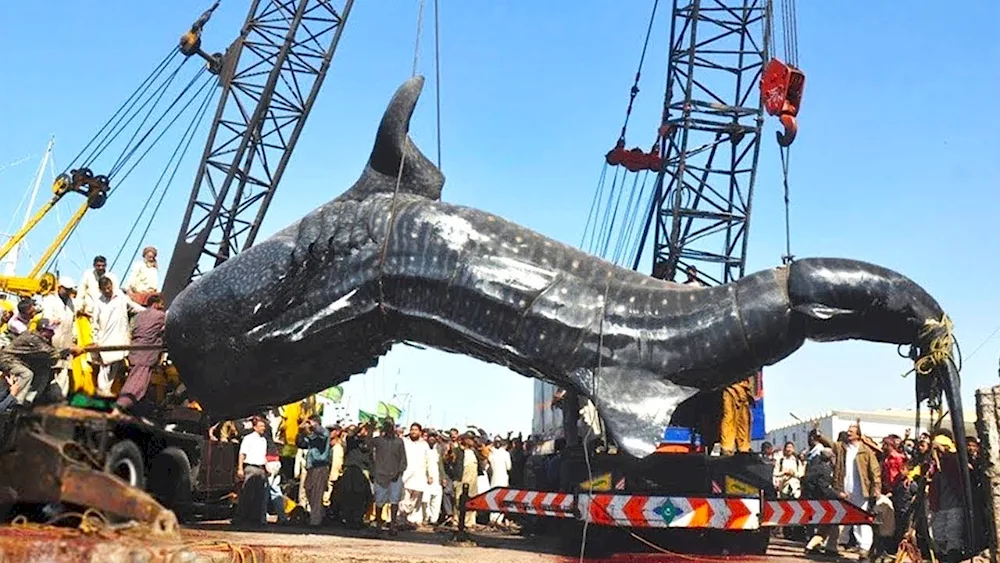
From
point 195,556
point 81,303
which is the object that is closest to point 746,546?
point 195,556

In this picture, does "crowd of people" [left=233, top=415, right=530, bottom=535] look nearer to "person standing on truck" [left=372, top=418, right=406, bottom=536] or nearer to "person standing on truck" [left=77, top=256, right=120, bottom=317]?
"person standing on truck" [left=372, top=418, right=406, bottom=536]

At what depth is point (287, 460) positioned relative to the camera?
1491 centimetres

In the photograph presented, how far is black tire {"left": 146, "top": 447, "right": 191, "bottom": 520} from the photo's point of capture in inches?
341

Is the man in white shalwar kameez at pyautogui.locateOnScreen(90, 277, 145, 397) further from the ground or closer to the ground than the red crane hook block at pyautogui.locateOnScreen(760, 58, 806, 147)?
closer to the ground

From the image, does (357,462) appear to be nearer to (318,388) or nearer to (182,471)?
(182,471)

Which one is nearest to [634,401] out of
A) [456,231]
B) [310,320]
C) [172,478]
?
[456,231]

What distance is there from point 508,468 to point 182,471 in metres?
8.35

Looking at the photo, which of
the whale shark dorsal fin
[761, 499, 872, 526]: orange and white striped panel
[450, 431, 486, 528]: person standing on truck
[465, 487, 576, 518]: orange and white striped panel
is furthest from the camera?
[450, 431, 486, 528]: person standing on truck

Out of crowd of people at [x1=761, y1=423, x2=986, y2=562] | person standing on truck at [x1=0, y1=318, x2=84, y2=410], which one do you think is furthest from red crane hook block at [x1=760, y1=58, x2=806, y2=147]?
person standing on truck at [x1=0, y1=318, x2=84, y2=410]

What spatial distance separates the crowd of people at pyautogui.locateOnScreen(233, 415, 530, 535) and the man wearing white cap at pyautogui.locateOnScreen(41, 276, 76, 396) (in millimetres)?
2641

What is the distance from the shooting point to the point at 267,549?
19.8 feet

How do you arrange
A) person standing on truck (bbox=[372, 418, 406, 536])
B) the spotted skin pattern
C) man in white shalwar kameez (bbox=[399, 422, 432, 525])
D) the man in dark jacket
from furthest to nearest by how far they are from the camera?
1. man in white shalwar kameez (bbox=[399, 422, 432, 525])
2. person standing on truck (bbox=[372, 418, 406, 536])
3. the man in dark jacket
4. the spotted skin pattern

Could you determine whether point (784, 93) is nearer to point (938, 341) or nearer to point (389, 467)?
point (389, 467)

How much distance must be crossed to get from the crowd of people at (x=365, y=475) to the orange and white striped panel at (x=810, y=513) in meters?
3.11
